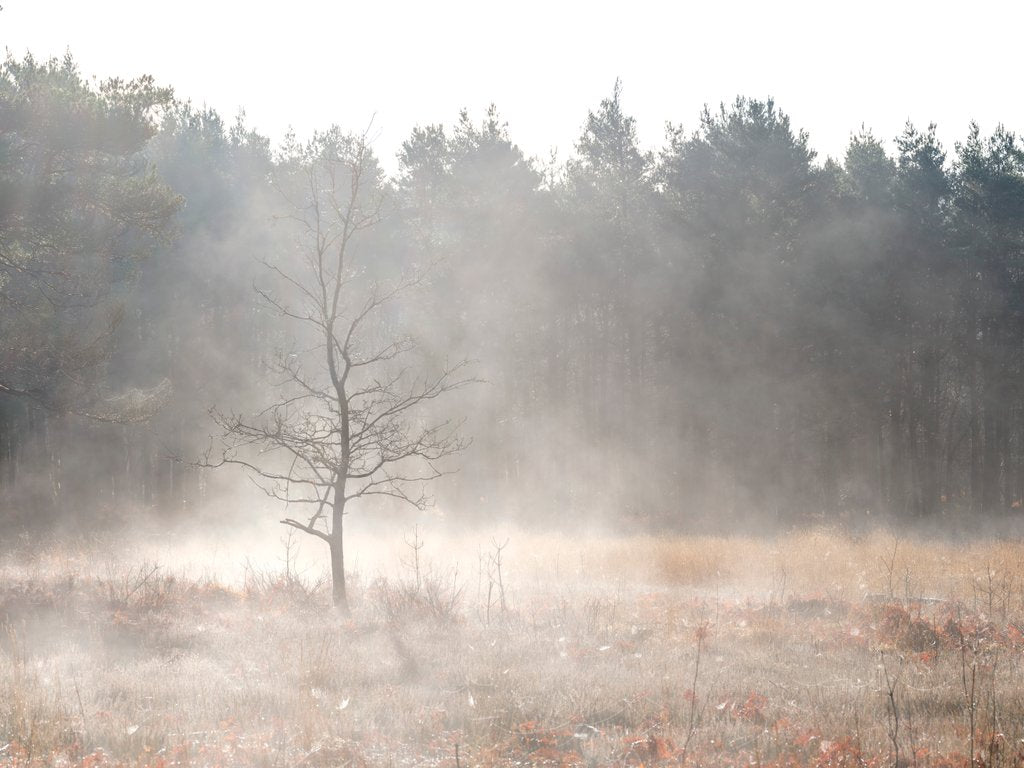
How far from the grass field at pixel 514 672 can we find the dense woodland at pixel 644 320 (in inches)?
571

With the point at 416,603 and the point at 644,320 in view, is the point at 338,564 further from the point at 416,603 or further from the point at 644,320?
the point at 644,320

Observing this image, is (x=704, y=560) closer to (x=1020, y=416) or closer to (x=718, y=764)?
(x=718, y=764)

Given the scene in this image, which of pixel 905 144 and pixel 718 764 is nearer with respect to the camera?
pixel 718 764

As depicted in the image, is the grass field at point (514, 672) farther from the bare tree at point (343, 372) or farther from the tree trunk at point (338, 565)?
the bare tree at point (343, 372)

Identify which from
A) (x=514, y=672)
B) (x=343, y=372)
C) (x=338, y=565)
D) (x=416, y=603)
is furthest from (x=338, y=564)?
(x=343, y=372)

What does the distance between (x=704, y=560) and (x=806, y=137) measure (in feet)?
57.9

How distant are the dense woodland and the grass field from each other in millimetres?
14509

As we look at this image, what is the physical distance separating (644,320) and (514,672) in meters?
24.4

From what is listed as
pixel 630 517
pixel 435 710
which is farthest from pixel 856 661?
pixel 630 517

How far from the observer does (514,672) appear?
777 cm

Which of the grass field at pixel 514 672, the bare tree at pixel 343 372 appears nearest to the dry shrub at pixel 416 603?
the grass field at pixel 514 672

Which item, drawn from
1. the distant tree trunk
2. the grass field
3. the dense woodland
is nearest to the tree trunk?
the distant tree trunk

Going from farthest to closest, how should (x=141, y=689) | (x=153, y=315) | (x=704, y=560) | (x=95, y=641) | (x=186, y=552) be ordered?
(x=153, y=315) → (x=186, y=552) → (x=704, y=560) → (x=95, y=641) → (x=141, y=689)

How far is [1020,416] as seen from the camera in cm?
3055
